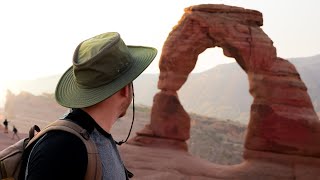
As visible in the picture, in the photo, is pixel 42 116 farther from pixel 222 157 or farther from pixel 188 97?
pixel 188 97

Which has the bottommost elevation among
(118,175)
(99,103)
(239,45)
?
(239,45)

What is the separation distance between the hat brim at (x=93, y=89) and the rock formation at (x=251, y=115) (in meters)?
12.7

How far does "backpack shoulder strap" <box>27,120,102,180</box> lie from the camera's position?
1.89m

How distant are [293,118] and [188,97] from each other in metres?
107

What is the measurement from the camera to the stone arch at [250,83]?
55.9ft

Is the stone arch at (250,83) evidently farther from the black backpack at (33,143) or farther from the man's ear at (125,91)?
the black backpack at (33,143)

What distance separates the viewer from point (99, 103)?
2182 mm

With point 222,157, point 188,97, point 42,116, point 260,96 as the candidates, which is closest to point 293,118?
point 260,96

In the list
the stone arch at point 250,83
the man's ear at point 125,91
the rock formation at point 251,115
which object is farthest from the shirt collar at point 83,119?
the stone arch at point 250,83

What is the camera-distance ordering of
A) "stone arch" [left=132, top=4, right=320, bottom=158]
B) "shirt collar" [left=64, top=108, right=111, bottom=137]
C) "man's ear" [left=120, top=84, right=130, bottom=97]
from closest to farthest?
"shirt collar" [left=64, top=108, right=111, bottom=137] → "man's ear" [left=120, top=84, right=130, bottom=97] → "stone arch" [left=132, top=4, right=320, bottom=158]

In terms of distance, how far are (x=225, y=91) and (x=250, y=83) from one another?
100785mm

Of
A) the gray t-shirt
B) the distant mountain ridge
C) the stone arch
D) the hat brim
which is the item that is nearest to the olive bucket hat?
the hat brim

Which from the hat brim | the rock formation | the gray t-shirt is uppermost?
the hat brim

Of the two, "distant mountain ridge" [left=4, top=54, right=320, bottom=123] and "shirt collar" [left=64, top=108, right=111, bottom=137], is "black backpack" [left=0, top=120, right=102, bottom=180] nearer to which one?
"shirt collar" [left=64, top=108, right=111, bottom=137]
